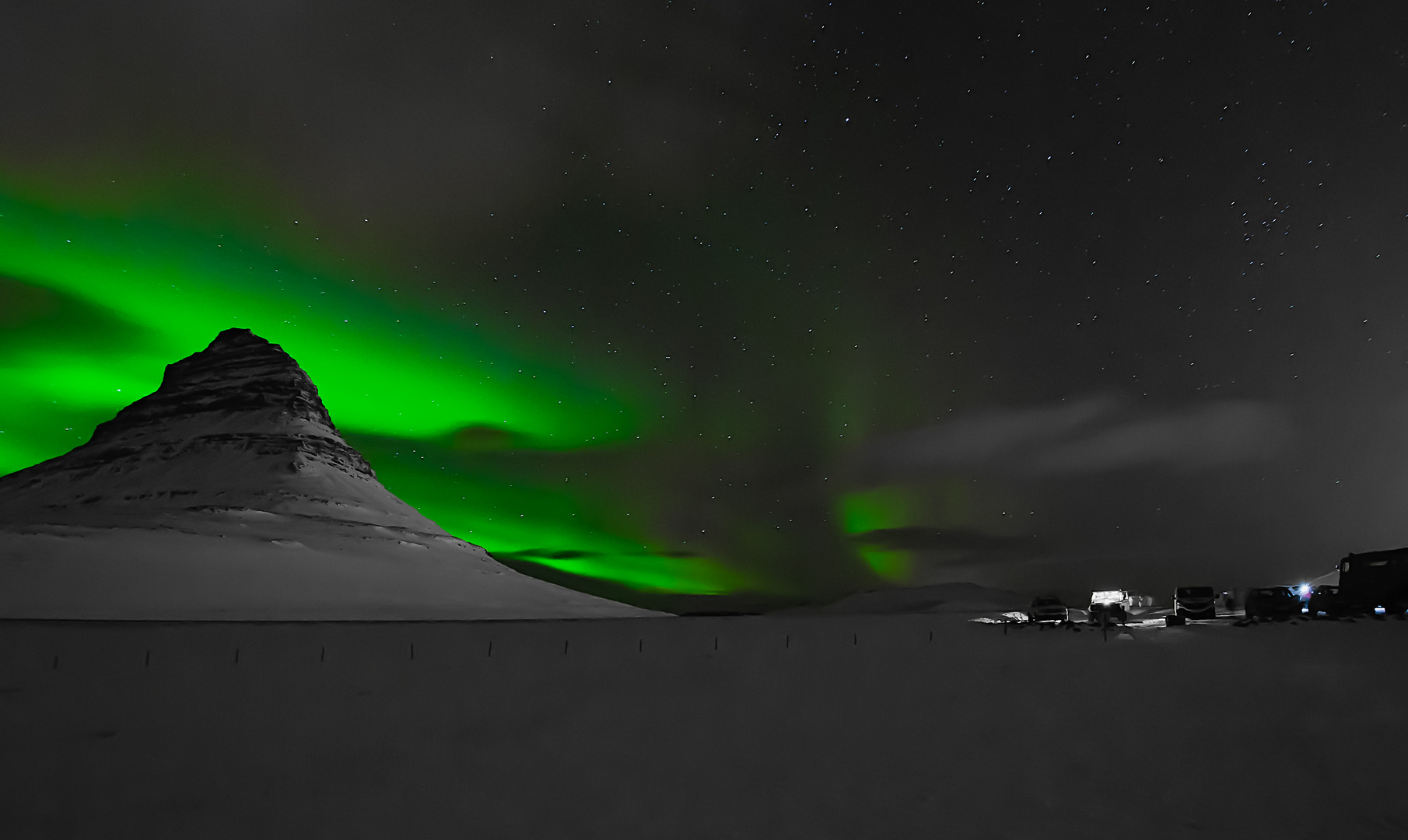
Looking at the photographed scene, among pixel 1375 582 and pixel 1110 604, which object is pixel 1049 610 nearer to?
pixel 1110 604

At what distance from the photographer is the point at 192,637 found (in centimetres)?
6931

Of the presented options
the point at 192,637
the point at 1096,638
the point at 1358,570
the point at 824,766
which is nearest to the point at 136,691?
the point at 824,766

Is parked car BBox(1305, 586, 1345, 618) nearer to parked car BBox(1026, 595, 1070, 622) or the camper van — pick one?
the camper van

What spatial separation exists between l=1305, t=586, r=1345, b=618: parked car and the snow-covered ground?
19.7 meters

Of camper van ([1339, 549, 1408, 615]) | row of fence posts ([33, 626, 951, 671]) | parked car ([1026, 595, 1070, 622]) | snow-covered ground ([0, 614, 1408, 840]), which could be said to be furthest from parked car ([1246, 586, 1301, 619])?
snow-covered ground ([0, 614, 1408, 840])

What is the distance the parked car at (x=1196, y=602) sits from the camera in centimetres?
5925

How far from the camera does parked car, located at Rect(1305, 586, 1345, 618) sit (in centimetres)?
4775

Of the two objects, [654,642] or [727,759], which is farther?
[654,642]

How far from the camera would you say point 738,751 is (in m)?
14.3

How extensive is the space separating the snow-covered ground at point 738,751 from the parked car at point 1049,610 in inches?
1320

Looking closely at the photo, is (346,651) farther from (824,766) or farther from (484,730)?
(824,766)

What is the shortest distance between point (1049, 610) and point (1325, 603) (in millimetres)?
17440

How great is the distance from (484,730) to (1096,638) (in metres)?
37.9

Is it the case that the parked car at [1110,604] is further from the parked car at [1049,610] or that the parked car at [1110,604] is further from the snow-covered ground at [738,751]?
the snow-covered ground at [738,751]
